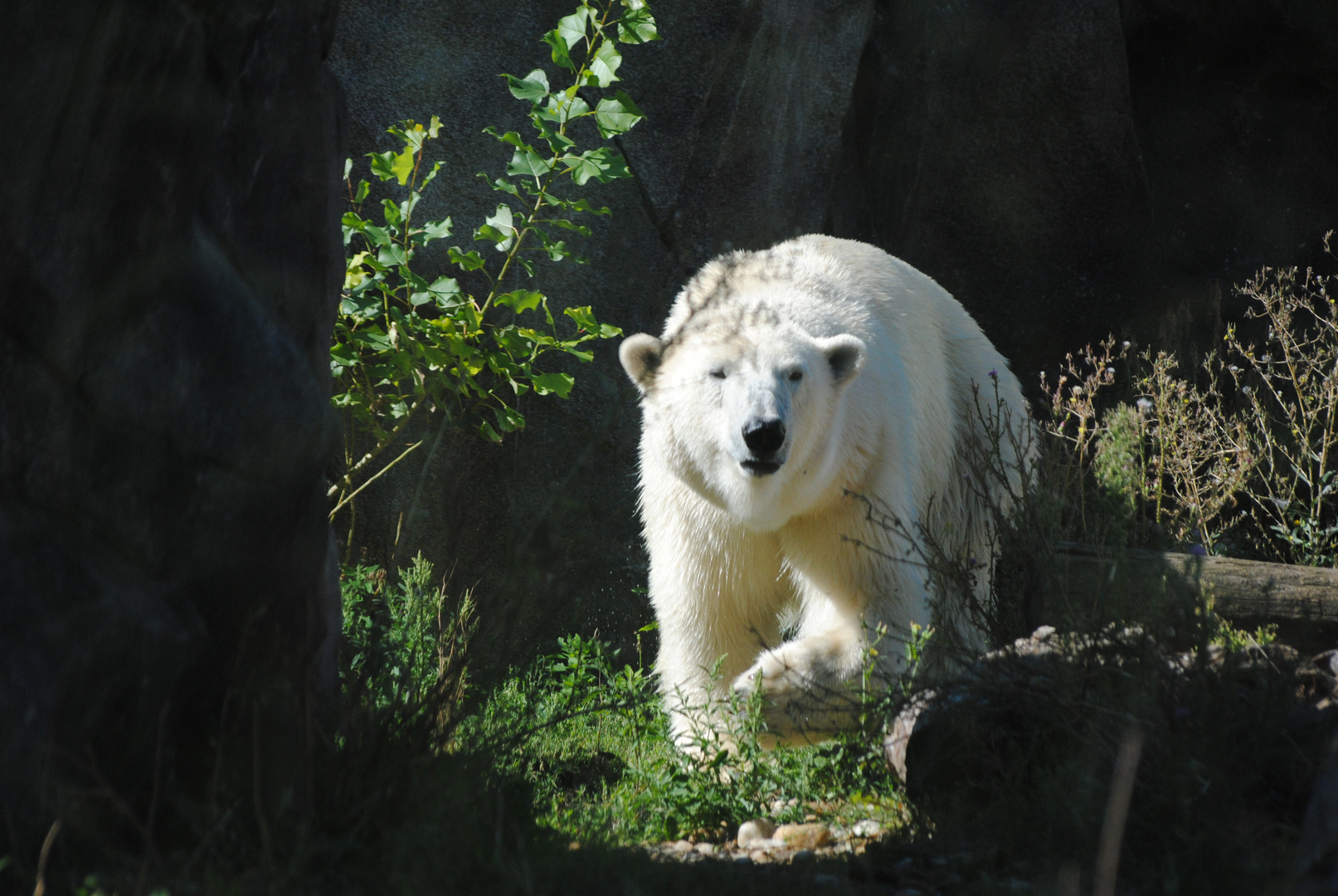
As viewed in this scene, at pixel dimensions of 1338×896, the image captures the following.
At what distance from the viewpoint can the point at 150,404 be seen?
2268mm

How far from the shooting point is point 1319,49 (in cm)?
735

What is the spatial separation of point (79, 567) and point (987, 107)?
21.0 feet

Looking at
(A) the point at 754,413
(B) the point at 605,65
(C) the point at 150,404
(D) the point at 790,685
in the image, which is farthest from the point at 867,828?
(B) the point at 605,65

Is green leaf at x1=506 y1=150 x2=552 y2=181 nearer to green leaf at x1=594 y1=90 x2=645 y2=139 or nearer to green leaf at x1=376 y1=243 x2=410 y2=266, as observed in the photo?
green leaf at x1=594 y1=90 x2=645 y2=139

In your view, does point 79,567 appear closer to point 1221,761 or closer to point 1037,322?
point 1221,761

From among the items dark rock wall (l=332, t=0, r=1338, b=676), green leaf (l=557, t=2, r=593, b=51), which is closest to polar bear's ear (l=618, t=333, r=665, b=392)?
green leaf (l=557, t=2, r=593, b=51)

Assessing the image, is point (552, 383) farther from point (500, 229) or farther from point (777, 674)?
point (777, 674)

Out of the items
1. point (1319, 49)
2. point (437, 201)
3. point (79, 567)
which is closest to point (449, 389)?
point (437, 201)

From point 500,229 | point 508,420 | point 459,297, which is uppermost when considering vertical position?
point 500,229

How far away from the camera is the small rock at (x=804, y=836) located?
286 cm

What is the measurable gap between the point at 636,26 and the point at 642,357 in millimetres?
1247

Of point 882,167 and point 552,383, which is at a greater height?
point 882,167

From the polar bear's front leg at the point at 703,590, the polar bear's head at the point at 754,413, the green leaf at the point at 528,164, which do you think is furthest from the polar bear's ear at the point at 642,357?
the green leaf at the point at 528,164

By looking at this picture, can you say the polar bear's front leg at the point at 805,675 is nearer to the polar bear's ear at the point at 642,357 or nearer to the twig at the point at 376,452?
the polar bear's ear at the point at 642,357
